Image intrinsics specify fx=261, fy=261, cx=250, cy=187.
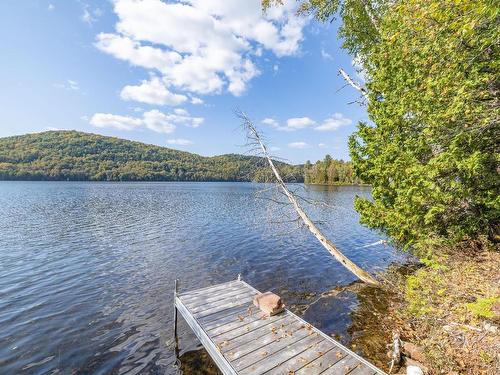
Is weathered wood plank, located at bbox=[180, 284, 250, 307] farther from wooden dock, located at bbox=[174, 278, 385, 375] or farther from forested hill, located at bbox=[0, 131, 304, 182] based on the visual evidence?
forested hill, located at bbox=[0, 131, 304, 182]

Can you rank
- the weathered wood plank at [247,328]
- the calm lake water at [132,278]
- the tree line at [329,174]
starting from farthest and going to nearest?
1. the tree line at [329,174]
2. the calm lake water at [132,278]
3. the weathered wood plank at [247,328]

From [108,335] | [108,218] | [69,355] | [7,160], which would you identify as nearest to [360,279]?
[108,335]

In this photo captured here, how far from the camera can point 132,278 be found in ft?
48.9

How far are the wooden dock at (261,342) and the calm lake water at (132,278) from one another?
1.46 meters

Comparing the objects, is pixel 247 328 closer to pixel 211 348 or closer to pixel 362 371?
pixel 211 348

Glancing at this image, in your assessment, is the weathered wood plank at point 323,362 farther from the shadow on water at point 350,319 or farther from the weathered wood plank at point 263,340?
the shadow on water at point 350,319

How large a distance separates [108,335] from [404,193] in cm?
1239

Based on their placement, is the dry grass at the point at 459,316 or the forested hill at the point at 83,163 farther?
the forested hill at the point at 83,163

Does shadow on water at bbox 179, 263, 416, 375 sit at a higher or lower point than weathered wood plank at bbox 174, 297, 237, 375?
lower

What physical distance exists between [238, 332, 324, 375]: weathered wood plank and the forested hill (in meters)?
106

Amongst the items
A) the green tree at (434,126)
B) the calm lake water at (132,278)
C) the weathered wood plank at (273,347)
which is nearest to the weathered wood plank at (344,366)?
the weathered wood plank at (273,347)

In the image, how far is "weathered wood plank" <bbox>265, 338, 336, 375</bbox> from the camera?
586 centimetres

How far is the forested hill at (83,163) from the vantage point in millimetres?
131125

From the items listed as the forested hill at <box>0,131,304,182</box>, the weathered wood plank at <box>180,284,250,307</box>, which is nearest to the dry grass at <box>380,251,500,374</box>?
the weathered wood plank at <box>180,284,250,307</box>
